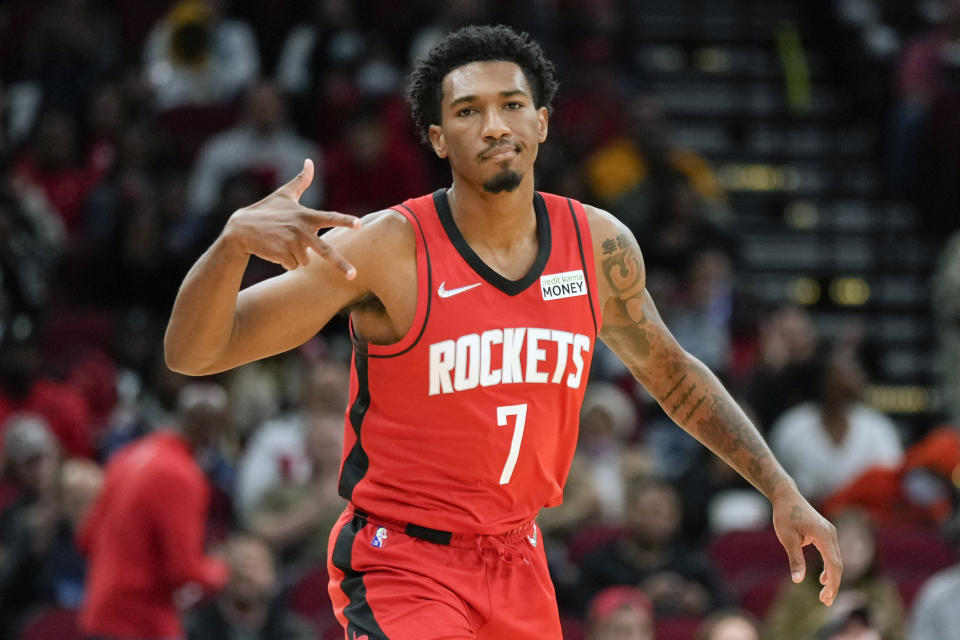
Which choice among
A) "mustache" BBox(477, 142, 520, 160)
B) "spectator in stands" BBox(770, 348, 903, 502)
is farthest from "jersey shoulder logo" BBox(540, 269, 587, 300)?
"spectator in stands" BBox(770, 348, 903, 502)

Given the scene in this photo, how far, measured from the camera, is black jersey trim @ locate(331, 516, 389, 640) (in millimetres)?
3852

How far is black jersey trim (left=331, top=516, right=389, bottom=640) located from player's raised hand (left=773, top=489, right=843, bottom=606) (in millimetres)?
1174

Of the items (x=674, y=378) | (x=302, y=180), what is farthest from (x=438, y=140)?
(x=674, y=378)

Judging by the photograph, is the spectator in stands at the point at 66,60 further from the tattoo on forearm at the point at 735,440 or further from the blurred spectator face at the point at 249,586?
the tattoo on forearm at the point at 735,440

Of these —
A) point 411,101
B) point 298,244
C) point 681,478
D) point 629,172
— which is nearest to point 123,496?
point 681,478

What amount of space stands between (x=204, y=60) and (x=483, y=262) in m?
8.85

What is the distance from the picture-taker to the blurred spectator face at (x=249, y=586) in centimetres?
749

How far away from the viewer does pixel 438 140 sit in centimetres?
420

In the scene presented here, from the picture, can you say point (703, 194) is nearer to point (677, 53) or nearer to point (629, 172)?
point (629, 172)

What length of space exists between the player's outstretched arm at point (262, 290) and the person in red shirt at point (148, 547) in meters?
3.80

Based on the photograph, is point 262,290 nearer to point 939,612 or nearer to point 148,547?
point 148,547

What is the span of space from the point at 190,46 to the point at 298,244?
9.31 metres

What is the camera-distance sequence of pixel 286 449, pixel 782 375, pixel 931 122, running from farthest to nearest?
pixel 931 122 → pixel 782 375 → pixel 286 449

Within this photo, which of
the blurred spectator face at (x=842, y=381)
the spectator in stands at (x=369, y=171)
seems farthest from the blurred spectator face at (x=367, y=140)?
the blurred spectator face at (x=842, y=381)
